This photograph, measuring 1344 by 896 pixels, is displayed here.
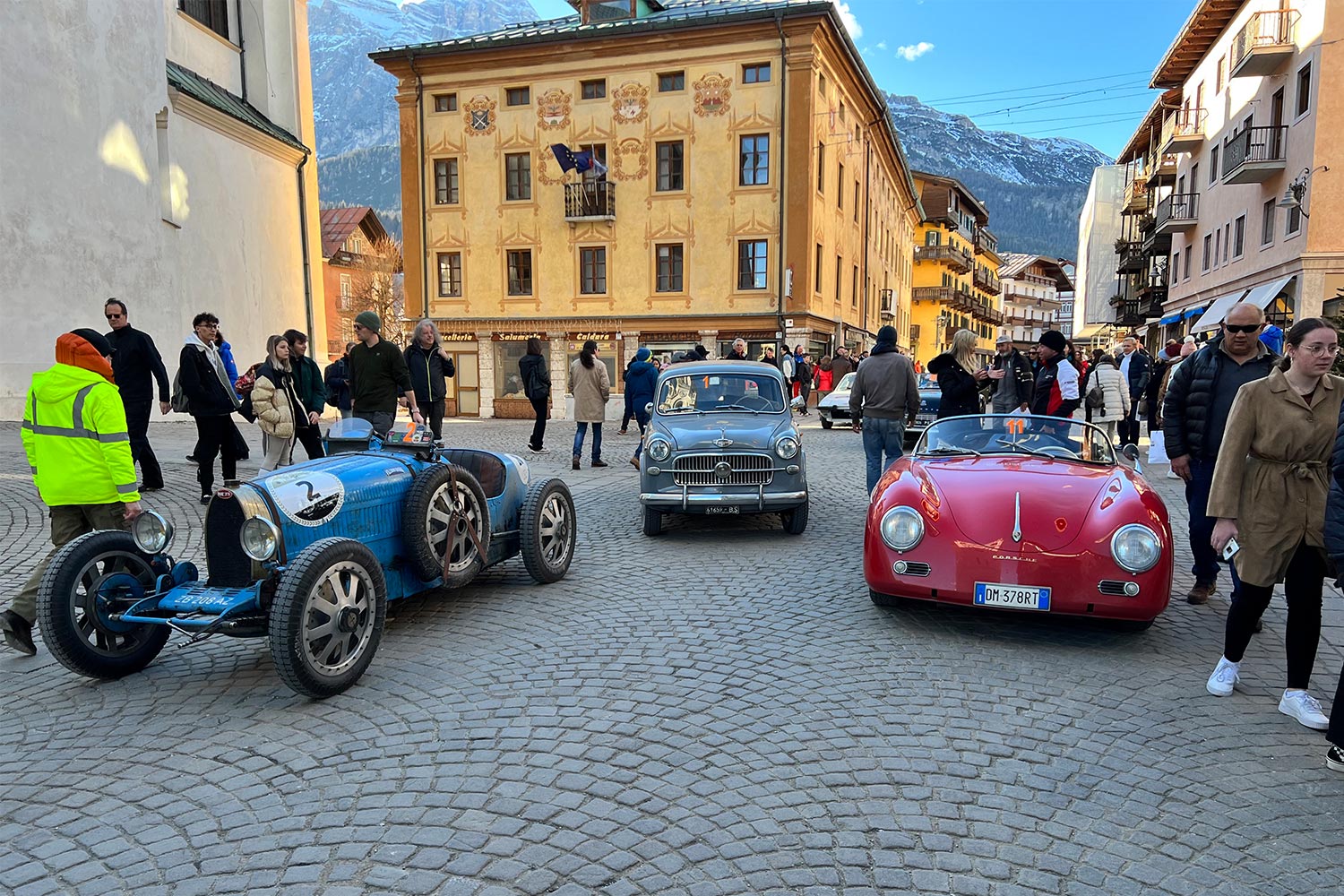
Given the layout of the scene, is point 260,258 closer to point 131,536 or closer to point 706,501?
point 706,501

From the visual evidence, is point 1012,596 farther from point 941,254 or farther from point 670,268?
point 941,254

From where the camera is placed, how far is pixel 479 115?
3197cm

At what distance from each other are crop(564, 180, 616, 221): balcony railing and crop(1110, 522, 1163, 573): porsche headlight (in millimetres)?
27570

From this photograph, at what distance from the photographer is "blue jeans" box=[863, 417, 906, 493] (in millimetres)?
8922

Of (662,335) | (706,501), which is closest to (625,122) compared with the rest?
(662,335)

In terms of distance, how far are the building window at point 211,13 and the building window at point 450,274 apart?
11.3 meters

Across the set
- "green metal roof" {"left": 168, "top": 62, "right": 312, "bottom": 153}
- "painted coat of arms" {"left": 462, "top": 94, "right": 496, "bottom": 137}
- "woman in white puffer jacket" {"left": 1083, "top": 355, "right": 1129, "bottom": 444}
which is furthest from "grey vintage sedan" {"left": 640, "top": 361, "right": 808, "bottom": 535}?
"painted coat of arms" {"left": 462, "top": 94, "right": 496, "bottom": 137}

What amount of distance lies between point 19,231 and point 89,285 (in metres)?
1.52

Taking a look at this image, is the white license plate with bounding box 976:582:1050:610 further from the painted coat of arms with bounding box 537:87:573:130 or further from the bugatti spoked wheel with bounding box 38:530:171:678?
the painted coat of arms with bounding box 537:87:573:130

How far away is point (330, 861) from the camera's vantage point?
2.80 metres

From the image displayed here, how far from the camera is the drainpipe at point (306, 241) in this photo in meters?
24.8

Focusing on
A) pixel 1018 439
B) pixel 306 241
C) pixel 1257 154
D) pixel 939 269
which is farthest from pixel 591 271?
pixel 939 269

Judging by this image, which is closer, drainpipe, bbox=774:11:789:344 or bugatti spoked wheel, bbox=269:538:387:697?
bugatti spoked wheel, bbox=269:538:387:697

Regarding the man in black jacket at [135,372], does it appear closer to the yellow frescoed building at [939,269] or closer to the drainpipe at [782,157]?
the drainpipe at [782,157]
